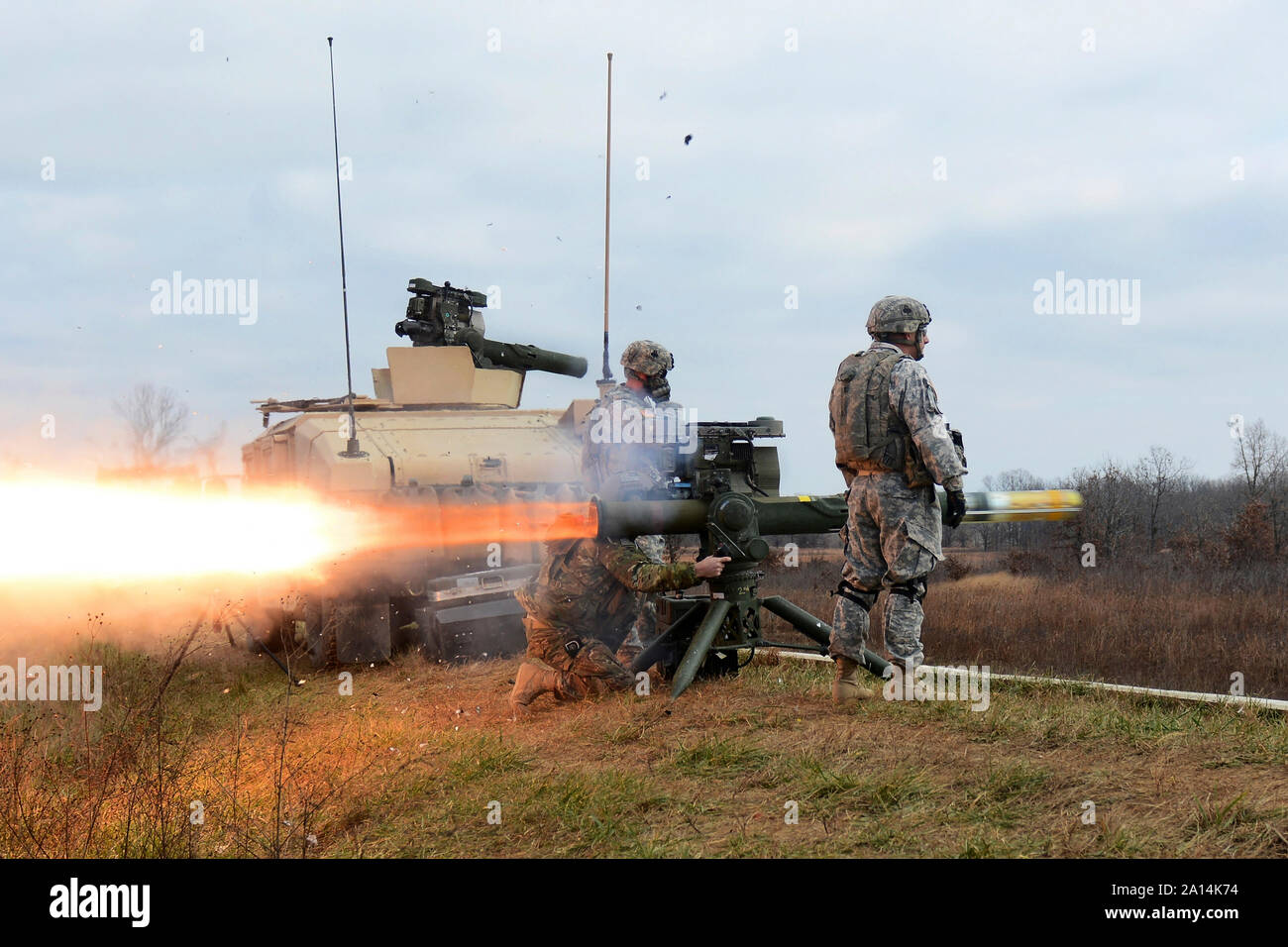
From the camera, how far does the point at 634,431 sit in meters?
6.76

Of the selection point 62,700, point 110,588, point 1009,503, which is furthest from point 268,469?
point 1009,503

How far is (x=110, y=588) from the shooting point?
11016mm

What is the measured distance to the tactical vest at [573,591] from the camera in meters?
6.88

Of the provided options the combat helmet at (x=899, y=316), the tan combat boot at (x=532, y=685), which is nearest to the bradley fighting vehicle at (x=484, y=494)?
the tan combat boot at (x=532, y=685)

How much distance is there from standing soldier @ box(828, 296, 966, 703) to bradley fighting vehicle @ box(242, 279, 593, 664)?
2352 millimetres

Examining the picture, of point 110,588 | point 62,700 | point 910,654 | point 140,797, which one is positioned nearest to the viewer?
point 140,797

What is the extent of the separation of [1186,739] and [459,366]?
8837 millimetres

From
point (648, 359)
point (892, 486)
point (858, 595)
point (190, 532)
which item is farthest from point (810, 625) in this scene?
point (190, 532)

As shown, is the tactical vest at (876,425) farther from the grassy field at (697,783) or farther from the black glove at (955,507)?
the grassy field at (697,783)

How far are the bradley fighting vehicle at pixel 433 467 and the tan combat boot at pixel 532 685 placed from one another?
4.79 ft

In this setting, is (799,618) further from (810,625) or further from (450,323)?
(450,323)

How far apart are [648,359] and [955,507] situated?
7.72 ft

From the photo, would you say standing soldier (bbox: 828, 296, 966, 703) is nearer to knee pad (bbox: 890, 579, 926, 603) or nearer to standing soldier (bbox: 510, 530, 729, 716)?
knee pad (bbox: 890, 579, 926, 603)

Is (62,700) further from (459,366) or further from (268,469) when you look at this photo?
(459,366)
